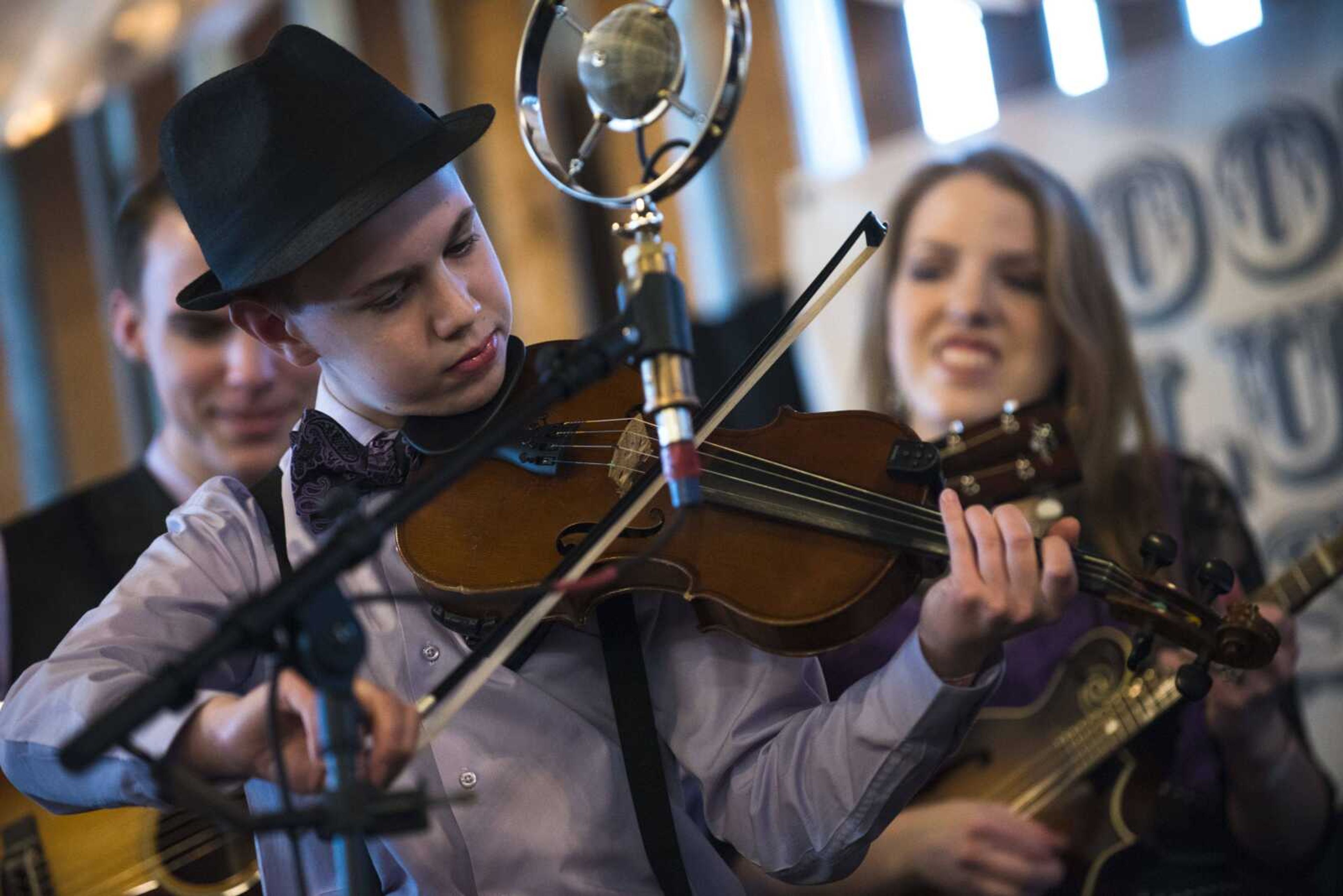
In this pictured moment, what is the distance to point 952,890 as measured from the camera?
1.88 m

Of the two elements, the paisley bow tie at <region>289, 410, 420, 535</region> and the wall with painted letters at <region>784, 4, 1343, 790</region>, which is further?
the wall with painted letters at <region>784, 4, 1343, 790</region>

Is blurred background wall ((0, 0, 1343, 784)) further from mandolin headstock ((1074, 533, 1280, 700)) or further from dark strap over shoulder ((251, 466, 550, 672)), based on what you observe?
mandolin headstock ((1074, 533, 1280, 700))

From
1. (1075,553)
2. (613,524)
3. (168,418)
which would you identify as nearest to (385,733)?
(613,524)

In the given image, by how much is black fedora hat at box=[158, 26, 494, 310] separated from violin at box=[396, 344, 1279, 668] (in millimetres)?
261

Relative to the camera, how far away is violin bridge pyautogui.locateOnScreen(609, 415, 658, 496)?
131cm

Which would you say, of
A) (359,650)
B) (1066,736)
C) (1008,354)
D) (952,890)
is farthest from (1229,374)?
(359,650)

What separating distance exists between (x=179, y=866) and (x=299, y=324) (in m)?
0.93

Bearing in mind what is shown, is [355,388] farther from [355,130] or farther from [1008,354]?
[1008,354]

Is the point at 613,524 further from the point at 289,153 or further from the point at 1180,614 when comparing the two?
the point at 1180,614

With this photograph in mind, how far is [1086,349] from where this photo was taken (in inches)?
92.1

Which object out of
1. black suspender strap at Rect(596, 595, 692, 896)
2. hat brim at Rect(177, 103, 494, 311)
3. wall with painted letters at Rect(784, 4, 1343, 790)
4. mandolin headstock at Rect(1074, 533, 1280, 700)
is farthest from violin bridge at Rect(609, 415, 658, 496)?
wall with painted letters at Rect(784, 4, 1343, 790)

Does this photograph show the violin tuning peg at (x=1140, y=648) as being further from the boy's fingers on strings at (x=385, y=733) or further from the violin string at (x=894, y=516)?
the boy's fingers on strings at (x=385, y=733)

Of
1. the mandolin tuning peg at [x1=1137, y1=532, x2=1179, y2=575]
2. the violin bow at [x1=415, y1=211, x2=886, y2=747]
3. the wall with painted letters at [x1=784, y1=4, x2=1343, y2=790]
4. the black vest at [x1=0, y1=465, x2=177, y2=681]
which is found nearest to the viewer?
the violin bow at [x1=415, y1=211, x2=886, y2=747]

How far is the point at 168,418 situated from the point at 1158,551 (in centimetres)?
187
